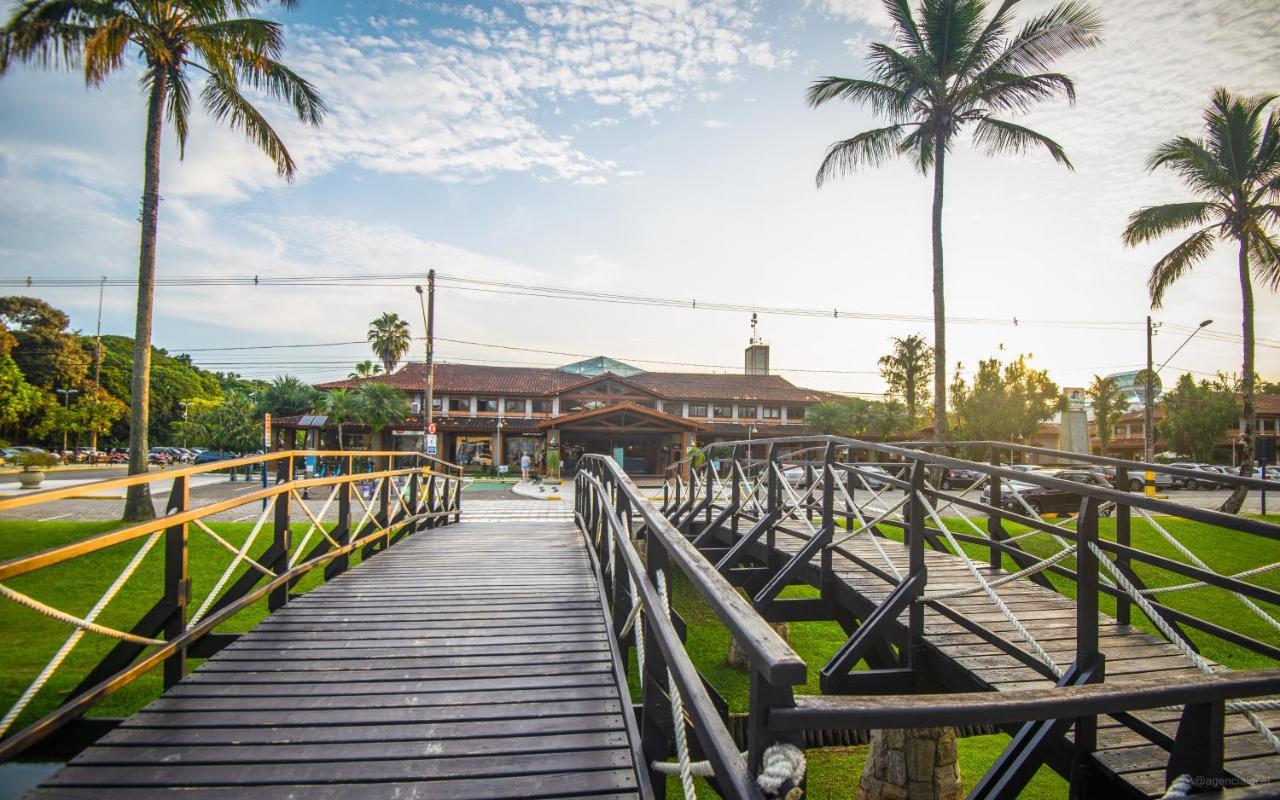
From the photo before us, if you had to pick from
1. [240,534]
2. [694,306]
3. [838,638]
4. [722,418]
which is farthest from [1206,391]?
[240,534]

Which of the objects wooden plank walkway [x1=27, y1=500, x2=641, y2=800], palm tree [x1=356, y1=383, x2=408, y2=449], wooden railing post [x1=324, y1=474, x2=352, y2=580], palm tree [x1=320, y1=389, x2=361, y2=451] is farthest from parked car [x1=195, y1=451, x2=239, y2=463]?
wooden plank walkway [x1=27, y1=500, x2=641, y2=800]

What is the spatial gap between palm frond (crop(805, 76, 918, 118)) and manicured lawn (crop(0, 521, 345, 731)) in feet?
47.5

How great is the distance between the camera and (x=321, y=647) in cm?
354

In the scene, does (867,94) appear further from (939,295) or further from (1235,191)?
(1235,191)

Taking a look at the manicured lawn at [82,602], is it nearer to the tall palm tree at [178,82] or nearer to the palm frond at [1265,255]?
the tall palm tree at [178,82]

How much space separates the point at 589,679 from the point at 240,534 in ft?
39.4

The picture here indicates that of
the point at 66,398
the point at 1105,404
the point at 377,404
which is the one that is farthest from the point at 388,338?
the point at 1105,404

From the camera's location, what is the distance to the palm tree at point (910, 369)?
41.9 meters

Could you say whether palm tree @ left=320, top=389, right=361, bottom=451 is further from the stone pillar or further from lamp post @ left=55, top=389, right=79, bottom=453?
lamp post @ left=55, top=389, right=79, bottom=453

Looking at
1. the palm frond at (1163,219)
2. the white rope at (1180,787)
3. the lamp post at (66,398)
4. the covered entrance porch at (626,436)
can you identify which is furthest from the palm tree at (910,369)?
the lamp post at (66,398)

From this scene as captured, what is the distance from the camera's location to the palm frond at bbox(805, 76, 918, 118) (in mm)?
13578

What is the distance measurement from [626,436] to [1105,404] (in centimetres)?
4094

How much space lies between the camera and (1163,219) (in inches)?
635

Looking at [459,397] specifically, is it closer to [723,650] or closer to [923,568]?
[723,650]
